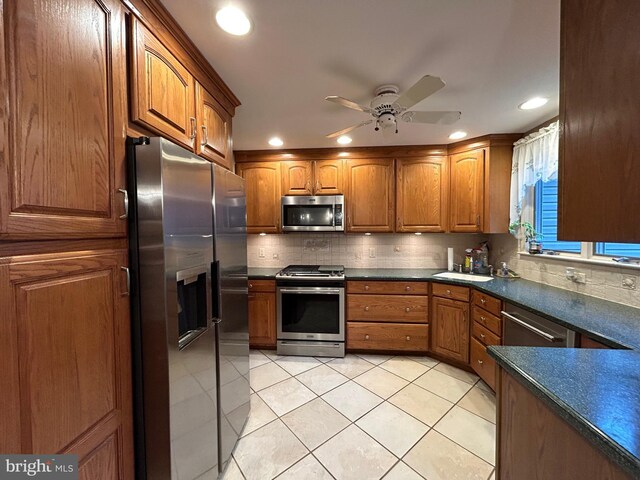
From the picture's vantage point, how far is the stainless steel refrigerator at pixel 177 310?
0.96 m

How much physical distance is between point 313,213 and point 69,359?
7.95ft

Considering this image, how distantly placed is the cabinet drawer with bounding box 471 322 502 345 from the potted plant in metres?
0.91

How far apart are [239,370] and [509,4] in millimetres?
2349

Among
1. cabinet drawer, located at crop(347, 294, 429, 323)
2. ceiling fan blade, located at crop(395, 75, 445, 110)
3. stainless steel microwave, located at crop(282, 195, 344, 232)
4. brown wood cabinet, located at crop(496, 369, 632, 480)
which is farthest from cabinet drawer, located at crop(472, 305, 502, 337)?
ceiling fan blade, located at crop(395, 75, 445, 110)

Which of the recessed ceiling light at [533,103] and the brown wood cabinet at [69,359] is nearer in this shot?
the brown wood cabinet at [69,359]

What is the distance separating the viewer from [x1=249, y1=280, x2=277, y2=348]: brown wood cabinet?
2.89 metres

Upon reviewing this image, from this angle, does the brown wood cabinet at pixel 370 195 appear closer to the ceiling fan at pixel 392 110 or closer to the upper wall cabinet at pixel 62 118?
the ceiling fan at pixel 392 110

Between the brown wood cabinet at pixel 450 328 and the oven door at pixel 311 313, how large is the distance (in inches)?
39.1

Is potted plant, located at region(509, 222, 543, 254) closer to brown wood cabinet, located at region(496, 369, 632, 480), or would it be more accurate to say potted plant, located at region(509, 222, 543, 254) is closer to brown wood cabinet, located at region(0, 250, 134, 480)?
brown wood cabinet, located at region(496, 369, 632, 480)

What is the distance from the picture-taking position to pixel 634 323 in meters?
1.37

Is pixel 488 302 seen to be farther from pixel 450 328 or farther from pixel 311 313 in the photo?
pixel 311 313

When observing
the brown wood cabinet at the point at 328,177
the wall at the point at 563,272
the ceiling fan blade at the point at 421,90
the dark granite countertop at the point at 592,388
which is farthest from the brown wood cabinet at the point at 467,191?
the dark granite countertop at the point at 592,388

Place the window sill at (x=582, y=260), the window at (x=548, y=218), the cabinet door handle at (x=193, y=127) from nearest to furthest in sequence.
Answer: the cabinet door handle at (x=193, y=127)
the window sill at (x=582, y=260)
the window at (x=548, y=218)

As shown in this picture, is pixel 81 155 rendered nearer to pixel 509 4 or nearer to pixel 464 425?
pixel 509 4
